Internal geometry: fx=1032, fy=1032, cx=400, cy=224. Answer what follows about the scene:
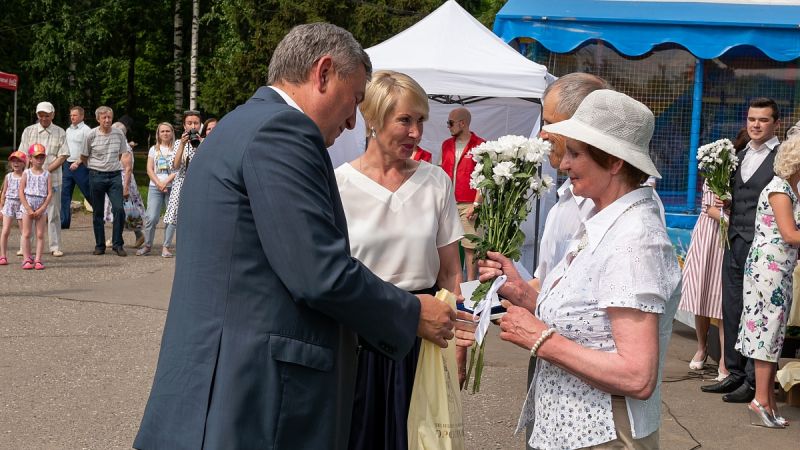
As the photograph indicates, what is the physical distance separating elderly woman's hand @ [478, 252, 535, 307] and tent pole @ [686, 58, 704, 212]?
7.49 m

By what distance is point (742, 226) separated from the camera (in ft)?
23.6

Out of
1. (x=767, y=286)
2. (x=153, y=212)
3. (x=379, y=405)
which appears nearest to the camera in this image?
(x=379, y=405)

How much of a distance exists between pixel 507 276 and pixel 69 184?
13.5 m

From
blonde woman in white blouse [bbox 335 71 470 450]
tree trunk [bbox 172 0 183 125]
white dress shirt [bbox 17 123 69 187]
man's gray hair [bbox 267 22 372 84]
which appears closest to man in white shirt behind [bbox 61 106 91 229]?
white dress shirt [bbox 17 123 69 187]

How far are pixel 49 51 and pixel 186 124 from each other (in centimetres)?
2223

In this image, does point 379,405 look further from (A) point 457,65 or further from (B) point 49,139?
(B) point 49,139

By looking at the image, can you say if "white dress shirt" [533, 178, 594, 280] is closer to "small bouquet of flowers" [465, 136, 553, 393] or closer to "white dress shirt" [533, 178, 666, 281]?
"white dress shirt" [533, 178, 666, 281]

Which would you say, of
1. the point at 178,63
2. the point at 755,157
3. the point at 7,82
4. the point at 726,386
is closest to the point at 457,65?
the point at 755,157

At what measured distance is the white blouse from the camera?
3916 millimetres

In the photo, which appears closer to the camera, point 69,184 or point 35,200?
point 35,200

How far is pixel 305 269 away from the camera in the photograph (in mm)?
2475

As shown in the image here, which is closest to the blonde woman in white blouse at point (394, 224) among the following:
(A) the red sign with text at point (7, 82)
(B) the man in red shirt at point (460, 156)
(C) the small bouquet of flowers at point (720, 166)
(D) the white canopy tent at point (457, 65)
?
(C) the small bouquet of flowers at point (720, 166)

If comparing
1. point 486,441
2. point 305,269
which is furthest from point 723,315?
point 305,269

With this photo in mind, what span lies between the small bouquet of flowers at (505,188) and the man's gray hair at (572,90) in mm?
172
